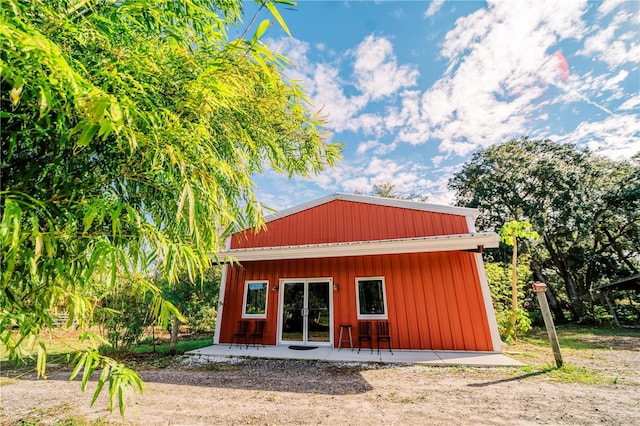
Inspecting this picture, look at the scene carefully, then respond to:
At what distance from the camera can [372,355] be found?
6.04 m

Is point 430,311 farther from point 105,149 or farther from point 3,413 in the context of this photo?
point 3,413

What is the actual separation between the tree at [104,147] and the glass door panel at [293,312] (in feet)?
19.7

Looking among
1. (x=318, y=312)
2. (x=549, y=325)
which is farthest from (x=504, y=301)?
(x=318, y=312)

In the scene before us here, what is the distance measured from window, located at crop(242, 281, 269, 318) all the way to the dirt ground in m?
2.08

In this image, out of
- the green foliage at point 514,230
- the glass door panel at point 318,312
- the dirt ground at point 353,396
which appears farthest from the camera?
the green foliage at point 514,230

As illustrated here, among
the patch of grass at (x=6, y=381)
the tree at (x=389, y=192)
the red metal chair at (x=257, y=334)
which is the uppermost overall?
the tree at (x=389, y=192)

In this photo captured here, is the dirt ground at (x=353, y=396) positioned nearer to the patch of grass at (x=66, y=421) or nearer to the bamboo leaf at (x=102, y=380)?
the patch of grass at (x=66, y=421)

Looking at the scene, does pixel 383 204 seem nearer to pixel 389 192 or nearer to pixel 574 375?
pixel 574 375

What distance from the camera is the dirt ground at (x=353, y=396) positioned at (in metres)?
3.02

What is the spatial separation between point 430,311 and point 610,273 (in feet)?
53.8

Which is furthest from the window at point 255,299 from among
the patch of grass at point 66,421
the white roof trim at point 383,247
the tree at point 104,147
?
the tree at point 104,147

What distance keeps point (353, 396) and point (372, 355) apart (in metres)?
2.52

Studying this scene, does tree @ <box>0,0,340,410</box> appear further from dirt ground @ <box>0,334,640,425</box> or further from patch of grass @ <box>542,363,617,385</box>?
patch of grass @ <box>542,363,617,385</box>

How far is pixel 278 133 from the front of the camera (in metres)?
2.61
